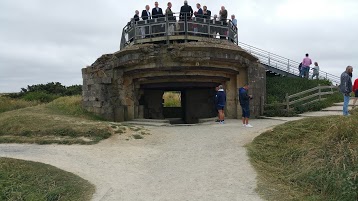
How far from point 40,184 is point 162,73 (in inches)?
372

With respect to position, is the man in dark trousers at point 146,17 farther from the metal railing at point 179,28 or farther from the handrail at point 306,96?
the handrail at point 306,96

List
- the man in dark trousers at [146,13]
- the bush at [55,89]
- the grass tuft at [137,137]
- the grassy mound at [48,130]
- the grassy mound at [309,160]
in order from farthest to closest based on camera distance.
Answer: the bush at [55,89]
the man in dark trousers at [146,13]
the grass tuft at [137,137]
the grassy mound at [48,130]
the grassy mound at [309,160]

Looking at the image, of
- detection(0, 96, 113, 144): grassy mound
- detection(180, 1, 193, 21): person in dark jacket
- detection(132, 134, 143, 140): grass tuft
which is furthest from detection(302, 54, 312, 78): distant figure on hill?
detection(0, 96, 113, 144): grassy mound

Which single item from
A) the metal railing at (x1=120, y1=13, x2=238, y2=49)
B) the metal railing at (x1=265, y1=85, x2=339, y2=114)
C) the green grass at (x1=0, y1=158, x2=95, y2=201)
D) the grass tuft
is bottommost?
the green grass at (x1=0, y1=158, x2=95, y2=201)

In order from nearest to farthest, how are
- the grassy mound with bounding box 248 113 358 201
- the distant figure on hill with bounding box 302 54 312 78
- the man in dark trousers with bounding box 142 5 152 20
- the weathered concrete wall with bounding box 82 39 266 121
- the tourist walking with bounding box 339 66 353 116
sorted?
1. the grassy mound with bounding box 248 113 358 201
2. the tourist walking with bounding box 339 66 353 116
3. the weathered concrete wall with bounding box 82 39 266 121
4. the man in dark trousers with bounding box 142 5 152 20
5. the distant figure on hill with bounding box 302 54 312 78

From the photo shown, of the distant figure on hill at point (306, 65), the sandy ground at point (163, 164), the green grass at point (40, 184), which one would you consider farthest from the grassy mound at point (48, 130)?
the distant figure on hill at point (306, 65)

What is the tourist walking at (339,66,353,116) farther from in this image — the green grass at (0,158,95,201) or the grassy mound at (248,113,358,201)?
the green grass at (0,158,95,201)

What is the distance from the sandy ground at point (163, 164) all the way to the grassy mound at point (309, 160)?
17.0 inches

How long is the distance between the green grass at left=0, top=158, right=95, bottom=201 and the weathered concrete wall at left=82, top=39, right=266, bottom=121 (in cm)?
801

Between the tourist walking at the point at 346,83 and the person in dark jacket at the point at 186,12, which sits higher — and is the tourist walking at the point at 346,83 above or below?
below

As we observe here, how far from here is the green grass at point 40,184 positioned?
233 inches

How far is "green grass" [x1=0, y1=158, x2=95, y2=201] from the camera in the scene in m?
5.93

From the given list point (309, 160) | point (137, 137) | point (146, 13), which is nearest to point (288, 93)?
point (146, 13)

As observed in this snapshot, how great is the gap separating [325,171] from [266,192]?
1.38 metres
